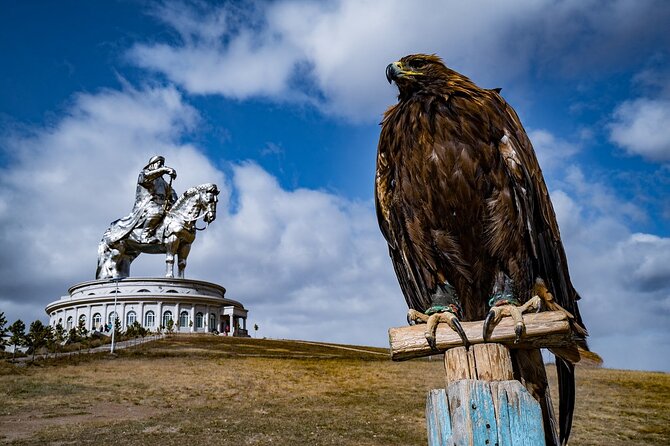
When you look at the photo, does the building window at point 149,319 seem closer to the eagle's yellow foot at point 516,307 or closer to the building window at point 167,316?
the building window at point 167,316

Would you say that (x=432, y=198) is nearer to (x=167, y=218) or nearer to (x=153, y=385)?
(x=153, y=385)

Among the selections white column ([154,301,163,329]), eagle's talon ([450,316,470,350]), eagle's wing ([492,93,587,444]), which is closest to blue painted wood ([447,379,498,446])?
eagle's talon ([450,316,470,350])

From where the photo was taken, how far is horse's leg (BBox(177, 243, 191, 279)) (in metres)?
57.9

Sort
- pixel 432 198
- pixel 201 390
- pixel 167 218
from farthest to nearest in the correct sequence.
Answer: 1. pixel 167 218
2. pixel 201 390
3. pixel 432 198

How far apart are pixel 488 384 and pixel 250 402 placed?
18.9 m

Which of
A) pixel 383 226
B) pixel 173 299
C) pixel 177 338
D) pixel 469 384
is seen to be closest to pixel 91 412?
pixel 383 226

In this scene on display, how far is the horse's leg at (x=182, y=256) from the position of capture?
190 feet

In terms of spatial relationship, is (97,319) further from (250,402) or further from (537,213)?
(537,213)

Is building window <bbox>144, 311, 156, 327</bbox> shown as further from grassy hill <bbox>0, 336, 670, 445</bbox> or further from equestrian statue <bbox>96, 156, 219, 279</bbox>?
grassy hill <bbox>0, 336, 670, 445</bbox>

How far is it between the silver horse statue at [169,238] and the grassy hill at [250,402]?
24.1 m

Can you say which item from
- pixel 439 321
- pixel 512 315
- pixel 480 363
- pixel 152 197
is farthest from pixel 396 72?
pixel 152 197

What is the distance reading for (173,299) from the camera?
188 ft

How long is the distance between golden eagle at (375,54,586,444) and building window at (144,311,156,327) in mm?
56690

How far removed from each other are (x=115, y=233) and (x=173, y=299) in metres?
9.15
